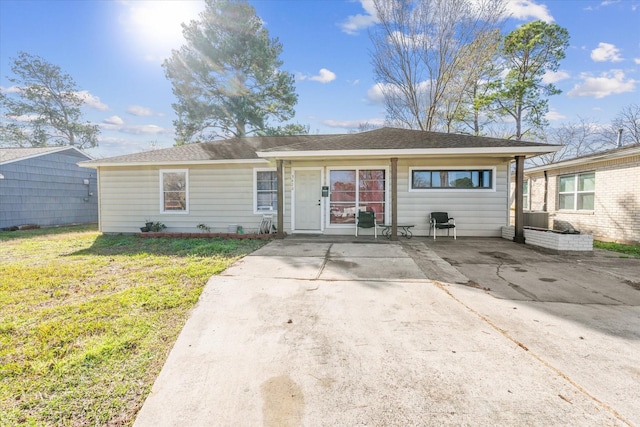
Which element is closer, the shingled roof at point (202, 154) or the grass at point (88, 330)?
the grass at point (88, 330)

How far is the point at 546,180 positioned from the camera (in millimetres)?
10672

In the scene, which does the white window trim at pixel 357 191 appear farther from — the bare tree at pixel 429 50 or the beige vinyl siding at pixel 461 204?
the bare tree at pixel 429 50

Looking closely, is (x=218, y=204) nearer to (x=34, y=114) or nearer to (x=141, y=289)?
(x=141, y=289)

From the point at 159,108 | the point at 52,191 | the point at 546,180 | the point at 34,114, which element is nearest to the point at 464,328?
the point at 546,180

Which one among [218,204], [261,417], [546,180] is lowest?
[261,417]

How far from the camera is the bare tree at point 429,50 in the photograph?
1352cm

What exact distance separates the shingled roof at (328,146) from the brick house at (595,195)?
9.91 feet

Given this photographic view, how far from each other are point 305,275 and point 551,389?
3000 mm

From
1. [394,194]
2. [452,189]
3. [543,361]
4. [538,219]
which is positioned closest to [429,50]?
[538,219]

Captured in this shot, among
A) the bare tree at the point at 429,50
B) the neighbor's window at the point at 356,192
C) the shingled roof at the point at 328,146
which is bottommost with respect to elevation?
the neighbor's window at the point at 356,192

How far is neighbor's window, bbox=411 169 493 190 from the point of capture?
313 inches

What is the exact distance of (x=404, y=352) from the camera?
2279 mm

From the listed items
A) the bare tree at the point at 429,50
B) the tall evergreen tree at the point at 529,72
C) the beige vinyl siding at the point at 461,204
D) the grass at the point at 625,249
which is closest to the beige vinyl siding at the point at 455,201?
the beige vinyl siding at the point at 461,204

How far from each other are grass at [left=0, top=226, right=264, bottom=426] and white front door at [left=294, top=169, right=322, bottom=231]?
3.26 meters
